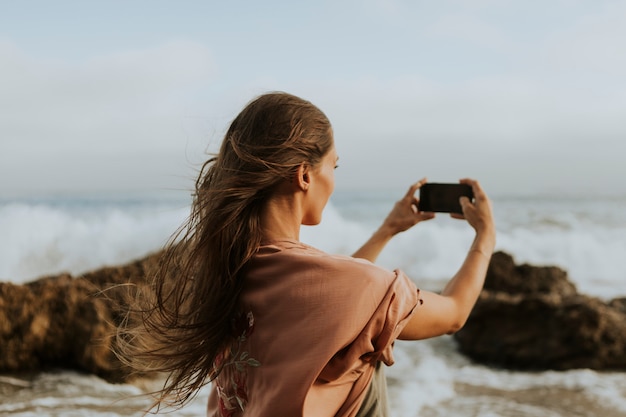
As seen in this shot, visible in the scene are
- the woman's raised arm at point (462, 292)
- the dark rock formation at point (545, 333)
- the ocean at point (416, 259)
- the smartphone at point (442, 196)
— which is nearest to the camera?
the woman's raised arm at point (462, 292)

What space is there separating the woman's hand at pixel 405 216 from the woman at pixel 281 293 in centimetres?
56

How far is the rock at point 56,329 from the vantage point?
15.1 feet

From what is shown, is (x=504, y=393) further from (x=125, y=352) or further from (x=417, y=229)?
(x=417, y=229)

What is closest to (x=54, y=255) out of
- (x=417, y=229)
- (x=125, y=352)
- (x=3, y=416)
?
(x=417, y=229)

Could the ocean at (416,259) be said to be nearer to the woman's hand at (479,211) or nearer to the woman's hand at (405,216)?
the woman's hand at (405,216)

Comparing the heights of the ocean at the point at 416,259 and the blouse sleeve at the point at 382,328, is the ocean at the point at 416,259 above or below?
below

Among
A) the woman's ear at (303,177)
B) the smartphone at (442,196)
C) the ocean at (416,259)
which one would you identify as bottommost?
the ocean at (416,259)

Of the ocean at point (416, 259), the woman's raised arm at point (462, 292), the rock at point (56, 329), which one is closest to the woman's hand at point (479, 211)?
the woman's raised arm at point (462, 292)

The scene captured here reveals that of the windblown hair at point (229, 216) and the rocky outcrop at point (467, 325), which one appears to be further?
the rocky outcrop at point (467, 325)

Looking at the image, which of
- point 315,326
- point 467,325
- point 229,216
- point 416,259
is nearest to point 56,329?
point 467,325

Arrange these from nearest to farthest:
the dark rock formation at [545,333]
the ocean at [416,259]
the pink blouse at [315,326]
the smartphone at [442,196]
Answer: the pink blouse at [315,326] → the smartphone at [442,196] → the ocean at [416,259] → the dark rock formation at [545,333]

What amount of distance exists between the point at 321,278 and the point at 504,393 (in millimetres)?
3561

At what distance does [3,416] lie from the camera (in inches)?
159

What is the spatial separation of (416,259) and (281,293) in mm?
13752
